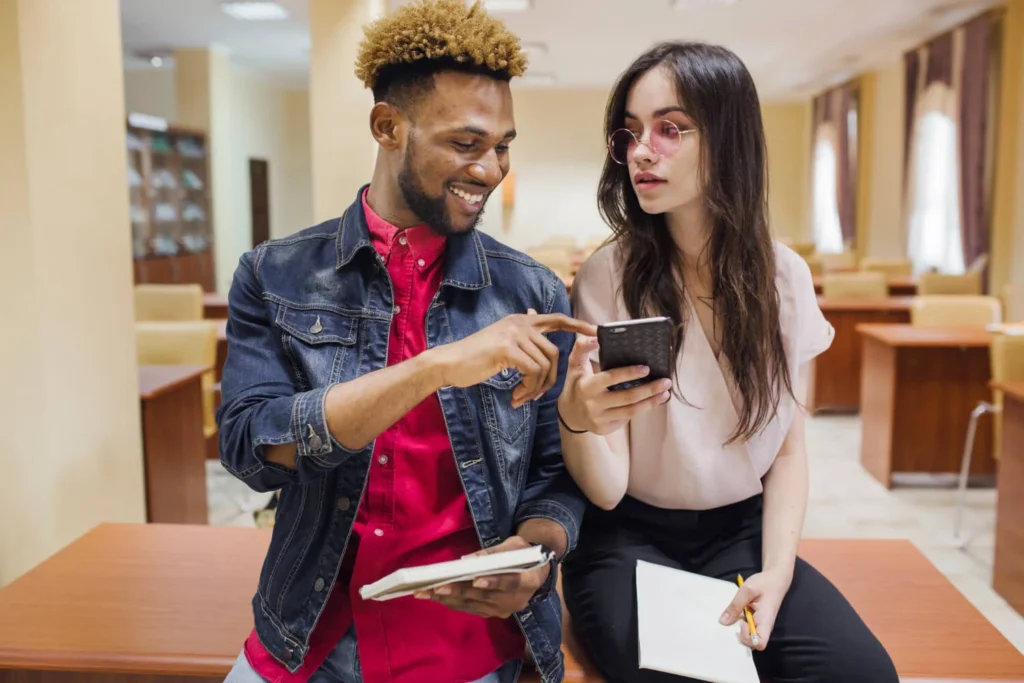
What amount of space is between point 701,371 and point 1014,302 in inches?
177

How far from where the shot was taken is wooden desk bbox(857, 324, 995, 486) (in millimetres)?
4254

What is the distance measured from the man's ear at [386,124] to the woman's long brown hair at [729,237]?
18.2 inches

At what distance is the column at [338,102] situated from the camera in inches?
168

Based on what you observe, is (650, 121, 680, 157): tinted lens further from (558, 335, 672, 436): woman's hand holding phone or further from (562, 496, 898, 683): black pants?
(562, 496, 898, 683): black pants

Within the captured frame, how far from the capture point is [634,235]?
5.12 ft

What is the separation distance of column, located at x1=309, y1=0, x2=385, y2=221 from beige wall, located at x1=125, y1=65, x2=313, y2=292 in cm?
575

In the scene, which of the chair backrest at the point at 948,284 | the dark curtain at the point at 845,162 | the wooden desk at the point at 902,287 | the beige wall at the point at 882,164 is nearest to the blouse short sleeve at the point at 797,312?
the chair backrest at the point at 948,284

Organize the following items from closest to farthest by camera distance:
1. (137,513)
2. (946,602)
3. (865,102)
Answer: (946,602) → (137,513) → (865,102)

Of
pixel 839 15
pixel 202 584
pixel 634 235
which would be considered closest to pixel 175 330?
pixel 202 584

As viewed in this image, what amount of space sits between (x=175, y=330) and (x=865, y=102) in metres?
9.85

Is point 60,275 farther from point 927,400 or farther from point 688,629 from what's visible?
point 927,400

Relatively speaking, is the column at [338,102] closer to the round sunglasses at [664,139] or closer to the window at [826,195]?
the round sunglasses at [664,139]

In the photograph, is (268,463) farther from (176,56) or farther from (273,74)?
(273,74)

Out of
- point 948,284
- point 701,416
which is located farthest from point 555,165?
point 701,416
